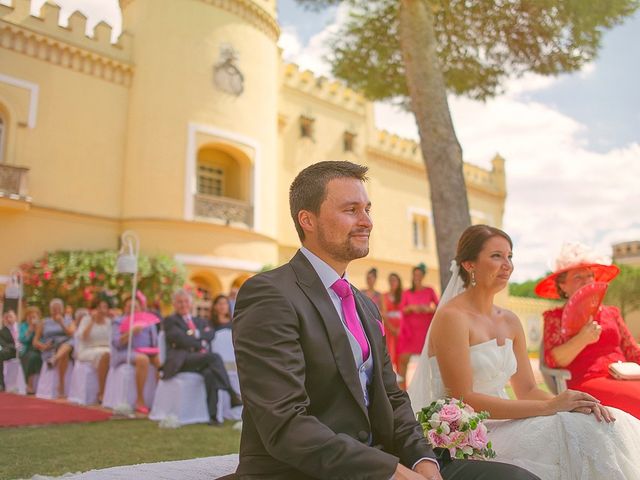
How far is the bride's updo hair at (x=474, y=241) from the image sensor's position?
325 centimetres

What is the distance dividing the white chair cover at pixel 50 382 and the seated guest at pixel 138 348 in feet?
2.56

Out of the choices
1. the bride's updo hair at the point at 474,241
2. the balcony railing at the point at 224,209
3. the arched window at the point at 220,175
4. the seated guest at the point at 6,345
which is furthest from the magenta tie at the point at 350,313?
the arched window at the point at 220,175

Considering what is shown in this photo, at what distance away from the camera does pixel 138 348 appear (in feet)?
25.8

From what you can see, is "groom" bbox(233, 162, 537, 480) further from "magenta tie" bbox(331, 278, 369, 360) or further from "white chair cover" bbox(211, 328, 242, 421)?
"white chair cover" bbox(211, 328, 242, 421)

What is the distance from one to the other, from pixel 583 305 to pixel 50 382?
675 centimetres

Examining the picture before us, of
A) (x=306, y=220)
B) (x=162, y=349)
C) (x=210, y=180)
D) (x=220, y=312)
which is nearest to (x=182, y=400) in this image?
(x=162, y=349)

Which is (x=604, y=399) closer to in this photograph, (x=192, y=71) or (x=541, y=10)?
(x=541, y=10)

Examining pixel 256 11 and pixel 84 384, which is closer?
pixel 84 384

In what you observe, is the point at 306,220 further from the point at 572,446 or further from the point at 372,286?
the point at 372,286

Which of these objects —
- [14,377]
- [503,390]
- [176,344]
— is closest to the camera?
[503,390]

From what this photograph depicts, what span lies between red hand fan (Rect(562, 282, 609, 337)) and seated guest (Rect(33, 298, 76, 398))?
6.84 m

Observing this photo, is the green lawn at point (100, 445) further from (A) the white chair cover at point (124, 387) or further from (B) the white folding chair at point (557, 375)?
(B) the white folding chair at point (557, 375)

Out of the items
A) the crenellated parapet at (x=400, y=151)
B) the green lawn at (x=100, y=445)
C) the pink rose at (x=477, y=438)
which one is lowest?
the green lawn at (x=100, y=445)

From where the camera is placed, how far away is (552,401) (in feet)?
8.75
